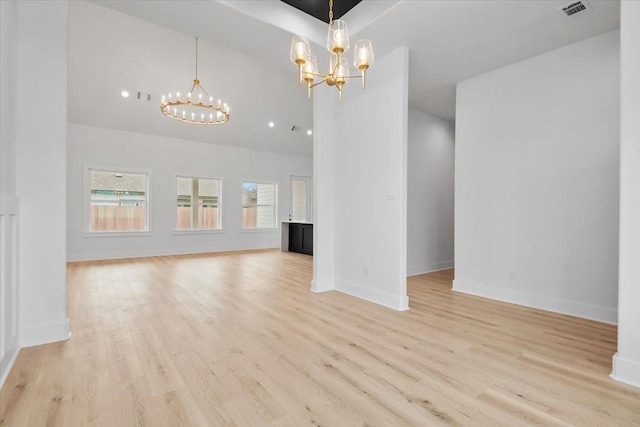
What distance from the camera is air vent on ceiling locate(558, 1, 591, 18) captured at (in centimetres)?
276

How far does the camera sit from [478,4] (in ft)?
9.19

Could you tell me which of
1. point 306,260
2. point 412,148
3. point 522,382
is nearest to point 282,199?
point 306,260

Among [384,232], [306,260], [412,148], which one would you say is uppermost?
[412,148]

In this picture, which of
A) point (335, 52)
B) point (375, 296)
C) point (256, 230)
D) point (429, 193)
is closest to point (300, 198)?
point (256, 230)

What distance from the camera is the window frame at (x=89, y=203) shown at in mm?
6855

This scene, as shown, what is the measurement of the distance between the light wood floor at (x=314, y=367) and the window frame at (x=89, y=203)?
3.90 meters

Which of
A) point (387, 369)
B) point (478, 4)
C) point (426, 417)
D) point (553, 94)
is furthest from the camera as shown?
point (553, 94)

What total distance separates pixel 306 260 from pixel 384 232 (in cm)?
371

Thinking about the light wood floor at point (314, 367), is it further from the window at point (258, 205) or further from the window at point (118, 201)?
the window at point (258, 205)

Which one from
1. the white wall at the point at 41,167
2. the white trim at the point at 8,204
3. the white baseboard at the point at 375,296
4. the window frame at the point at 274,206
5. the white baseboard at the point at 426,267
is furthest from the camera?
the window frame at the point at 274,206

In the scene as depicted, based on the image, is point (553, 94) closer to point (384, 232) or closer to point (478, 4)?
point (478, 4)

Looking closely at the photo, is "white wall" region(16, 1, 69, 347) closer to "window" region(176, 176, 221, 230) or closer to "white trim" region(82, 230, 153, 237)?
"white trim" region(82, 230, 153, 237)

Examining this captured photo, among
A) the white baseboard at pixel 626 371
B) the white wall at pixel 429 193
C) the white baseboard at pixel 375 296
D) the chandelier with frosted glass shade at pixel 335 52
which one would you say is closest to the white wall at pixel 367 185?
the white baseboard at pixel 375 296

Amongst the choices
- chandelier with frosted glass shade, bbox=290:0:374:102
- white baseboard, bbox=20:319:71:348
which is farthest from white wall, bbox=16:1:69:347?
chandelier with frosted glass shade, bbox=290:0:374:102
